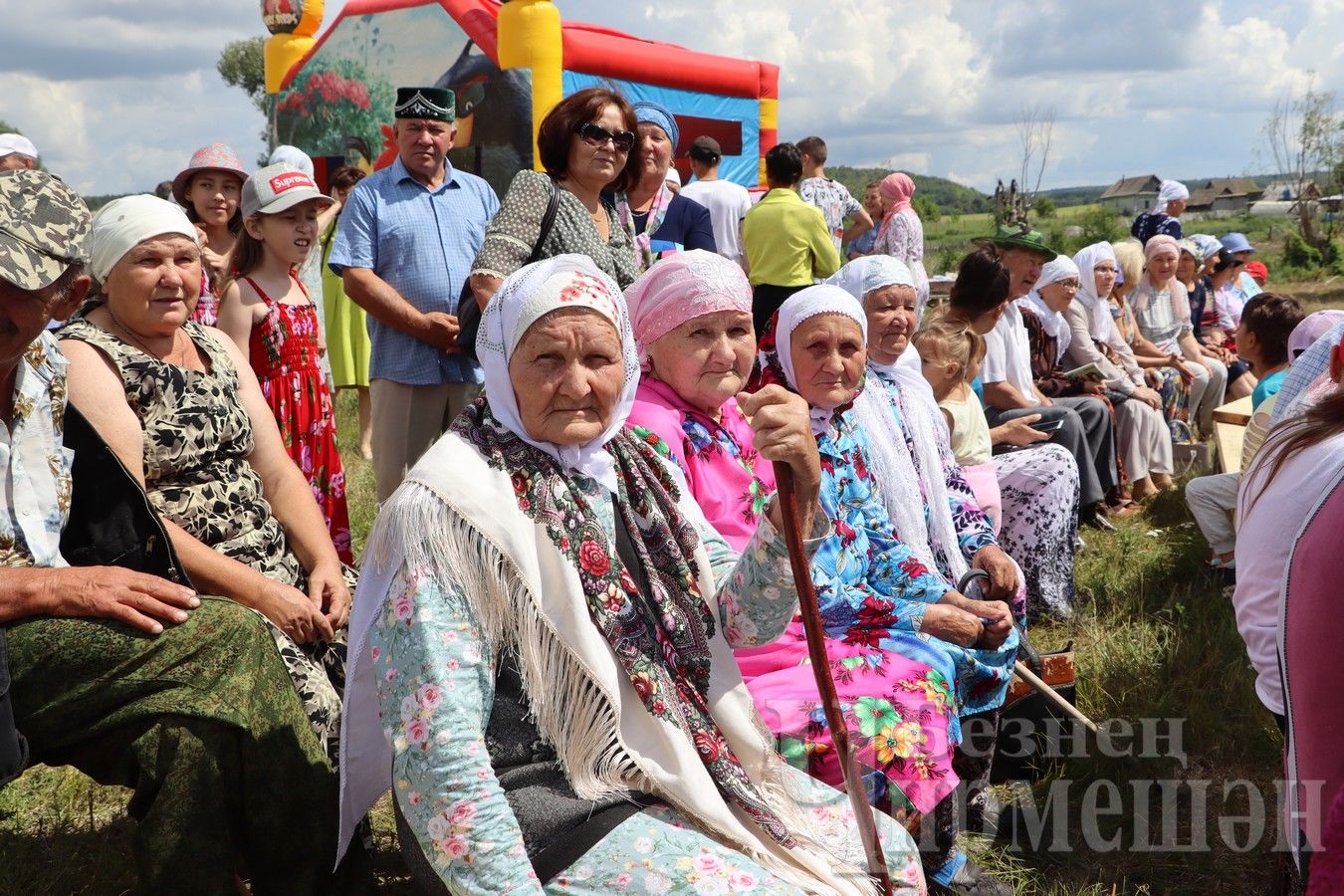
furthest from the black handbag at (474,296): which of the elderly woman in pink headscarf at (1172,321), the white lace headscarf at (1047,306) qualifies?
the elderly woman in pink headscarf at (1172,321)

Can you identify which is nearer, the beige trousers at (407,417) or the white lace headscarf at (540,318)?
the white lace headscarf at (540,318)

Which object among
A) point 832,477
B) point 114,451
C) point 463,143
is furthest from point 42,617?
point 463,143

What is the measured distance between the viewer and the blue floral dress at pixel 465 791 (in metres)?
1.84

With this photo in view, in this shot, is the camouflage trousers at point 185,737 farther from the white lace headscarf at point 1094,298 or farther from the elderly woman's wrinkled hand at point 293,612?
the white lace headscarf at point 1094,298

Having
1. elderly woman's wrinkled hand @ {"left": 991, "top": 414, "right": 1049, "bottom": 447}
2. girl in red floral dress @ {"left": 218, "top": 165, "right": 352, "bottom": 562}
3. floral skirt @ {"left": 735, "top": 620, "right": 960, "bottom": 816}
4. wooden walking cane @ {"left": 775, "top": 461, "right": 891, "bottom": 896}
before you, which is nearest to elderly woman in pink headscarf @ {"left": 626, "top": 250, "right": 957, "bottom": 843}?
floral skirt @ {"left": 735, "top": 620, "right": 960, "bottom": 816}

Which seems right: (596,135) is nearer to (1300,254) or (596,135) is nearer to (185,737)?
(185,737)

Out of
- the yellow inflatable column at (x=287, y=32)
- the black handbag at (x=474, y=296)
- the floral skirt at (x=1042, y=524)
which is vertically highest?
the yellow inflatable column at (x=287, y=32)

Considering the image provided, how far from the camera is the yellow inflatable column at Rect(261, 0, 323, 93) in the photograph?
12.1m

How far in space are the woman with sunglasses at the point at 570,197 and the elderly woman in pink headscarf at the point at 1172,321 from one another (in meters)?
6.11

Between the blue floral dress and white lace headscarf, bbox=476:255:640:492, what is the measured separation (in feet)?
1.20

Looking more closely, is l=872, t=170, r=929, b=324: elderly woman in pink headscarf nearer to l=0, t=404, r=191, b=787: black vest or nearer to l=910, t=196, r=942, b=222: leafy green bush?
l=0, t=404, r=191, b=787: black vest

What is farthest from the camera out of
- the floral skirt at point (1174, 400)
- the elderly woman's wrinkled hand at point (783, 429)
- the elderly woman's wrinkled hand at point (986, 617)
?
the floral skirt at point (1174, 400)

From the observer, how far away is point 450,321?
4539 mm

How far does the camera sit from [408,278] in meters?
4.64
